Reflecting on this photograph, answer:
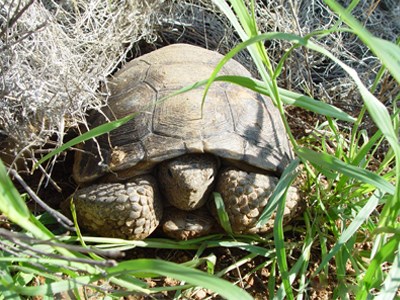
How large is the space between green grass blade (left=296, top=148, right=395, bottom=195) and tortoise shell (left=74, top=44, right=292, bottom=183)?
37 centimetres

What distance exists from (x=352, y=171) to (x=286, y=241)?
596 millimetres

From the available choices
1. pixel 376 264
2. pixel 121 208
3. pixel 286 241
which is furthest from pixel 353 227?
pixel 121 208

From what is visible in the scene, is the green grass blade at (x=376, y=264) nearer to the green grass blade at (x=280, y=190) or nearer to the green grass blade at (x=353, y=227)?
the green grass blade at (x=353, y=227)

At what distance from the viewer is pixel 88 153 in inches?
90.0

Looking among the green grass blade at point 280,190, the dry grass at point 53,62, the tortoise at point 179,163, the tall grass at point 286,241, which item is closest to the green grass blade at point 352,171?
the tall grass at point 286,241

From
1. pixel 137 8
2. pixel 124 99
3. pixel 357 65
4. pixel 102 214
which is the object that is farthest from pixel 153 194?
pixel 357 65

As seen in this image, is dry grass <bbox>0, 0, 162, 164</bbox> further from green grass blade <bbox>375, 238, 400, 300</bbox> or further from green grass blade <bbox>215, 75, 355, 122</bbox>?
green grass blade <bbox>375, 238, 400, 300</bbox>

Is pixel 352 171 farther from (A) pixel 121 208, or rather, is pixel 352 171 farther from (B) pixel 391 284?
(A) pixel 121 208

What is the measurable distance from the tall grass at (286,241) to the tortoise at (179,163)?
9cm

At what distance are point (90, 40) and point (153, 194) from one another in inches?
30.9

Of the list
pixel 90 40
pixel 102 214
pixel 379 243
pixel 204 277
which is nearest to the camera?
pixel 204 277

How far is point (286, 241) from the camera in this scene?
2297 millimetres

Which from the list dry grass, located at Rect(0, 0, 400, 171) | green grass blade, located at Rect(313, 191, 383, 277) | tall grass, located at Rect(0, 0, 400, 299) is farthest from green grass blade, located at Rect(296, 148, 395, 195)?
dry grass, located at Rect(0, 0, 400, 171)

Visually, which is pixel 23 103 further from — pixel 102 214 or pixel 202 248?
pixel 202 248
